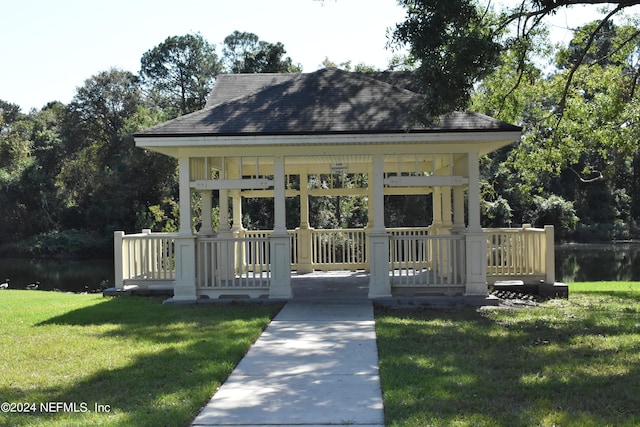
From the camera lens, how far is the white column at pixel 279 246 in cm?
1115

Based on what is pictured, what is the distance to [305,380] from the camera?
20.1 feet

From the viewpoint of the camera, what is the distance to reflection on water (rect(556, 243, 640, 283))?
24.1 m

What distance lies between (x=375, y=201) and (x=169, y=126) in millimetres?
3776

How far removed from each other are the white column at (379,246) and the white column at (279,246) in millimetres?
1477

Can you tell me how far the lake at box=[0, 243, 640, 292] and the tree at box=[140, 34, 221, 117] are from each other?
16118 mm

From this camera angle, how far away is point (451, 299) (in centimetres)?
1090

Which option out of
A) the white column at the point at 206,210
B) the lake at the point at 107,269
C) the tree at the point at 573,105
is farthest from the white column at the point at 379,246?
the lake at the point at 107,269

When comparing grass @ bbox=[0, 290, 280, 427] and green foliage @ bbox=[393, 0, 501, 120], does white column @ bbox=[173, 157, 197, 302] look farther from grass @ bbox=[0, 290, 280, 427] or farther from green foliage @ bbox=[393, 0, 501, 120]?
green foliage @ bbox=[393, 0, 501, 120]

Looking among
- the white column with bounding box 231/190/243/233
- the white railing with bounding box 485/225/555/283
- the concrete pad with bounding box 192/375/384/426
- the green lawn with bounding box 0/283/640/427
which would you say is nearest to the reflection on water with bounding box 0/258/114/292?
the white column with bounding box 231/190/243/233

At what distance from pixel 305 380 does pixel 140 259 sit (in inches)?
310

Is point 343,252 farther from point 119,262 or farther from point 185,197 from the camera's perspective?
point 185,197

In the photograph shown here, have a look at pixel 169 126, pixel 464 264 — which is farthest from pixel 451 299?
pixel 169 126

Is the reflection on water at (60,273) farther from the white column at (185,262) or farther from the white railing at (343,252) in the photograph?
the white column at (185,262)

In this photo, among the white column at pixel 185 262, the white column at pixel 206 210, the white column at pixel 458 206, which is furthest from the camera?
the white column at pixel 206 210
